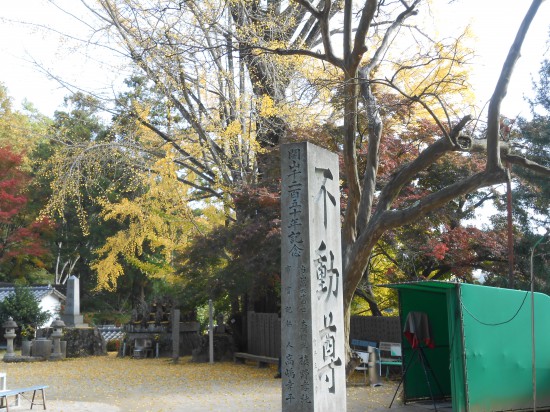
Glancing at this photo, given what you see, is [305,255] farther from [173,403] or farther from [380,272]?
[380,272]

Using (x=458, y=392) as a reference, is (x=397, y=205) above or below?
above

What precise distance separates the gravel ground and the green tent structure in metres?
1.36

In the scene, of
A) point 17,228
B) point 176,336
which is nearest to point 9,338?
point 176,336

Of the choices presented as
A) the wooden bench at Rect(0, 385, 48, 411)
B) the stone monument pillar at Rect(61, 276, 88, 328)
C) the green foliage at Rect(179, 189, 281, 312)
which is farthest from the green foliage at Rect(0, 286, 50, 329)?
the wooden bench at Rect(0, 385, 48, 411)

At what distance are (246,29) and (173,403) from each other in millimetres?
8699

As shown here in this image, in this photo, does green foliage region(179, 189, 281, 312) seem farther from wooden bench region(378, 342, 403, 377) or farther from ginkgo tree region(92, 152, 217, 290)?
wooden bench region(378, 342, 403, 377)

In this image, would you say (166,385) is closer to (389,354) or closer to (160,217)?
(389,354)

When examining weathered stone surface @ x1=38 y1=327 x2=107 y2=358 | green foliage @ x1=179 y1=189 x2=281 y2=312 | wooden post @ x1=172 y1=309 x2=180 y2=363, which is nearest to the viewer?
green foliage @ x1=179 y1=189 x2=281 y2=312

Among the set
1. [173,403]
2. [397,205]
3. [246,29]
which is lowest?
[173,403]

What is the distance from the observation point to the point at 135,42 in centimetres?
1761

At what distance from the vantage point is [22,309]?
25938mm

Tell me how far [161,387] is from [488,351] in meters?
7.49

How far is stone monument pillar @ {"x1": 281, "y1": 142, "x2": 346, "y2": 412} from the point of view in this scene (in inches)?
270

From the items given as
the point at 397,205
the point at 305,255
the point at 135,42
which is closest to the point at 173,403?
the point at 305,255
